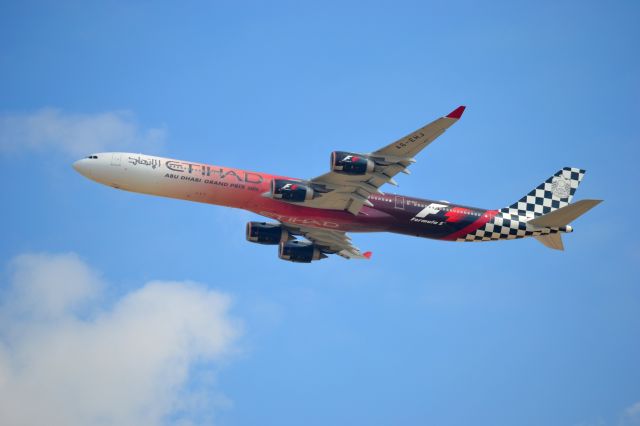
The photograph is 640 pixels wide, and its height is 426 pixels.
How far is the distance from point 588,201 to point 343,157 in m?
Result: 17.6

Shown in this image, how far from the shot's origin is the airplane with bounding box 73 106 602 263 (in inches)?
2413

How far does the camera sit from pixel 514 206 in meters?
71.0

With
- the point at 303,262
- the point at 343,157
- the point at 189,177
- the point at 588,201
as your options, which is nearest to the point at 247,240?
the point at 303,262

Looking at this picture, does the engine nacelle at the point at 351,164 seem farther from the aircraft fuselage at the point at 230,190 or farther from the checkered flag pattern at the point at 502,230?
the checkered flag pattern at the point at 502,230

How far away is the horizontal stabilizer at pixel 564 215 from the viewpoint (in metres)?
63.8

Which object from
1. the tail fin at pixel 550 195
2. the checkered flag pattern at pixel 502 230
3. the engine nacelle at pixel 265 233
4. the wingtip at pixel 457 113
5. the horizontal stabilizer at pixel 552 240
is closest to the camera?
the wingtip at pixel 457 113

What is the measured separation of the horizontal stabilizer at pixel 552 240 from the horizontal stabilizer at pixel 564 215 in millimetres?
946

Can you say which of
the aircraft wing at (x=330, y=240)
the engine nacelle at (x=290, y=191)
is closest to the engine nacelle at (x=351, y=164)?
the engine nacelle at (x=290, y=191)

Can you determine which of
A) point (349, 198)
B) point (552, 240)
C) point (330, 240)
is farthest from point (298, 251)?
point (552, 240)

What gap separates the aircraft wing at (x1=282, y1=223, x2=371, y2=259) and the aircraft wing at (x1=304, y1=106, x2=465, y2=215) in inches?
222

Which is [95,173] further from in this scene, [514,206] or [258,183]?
[514,206]

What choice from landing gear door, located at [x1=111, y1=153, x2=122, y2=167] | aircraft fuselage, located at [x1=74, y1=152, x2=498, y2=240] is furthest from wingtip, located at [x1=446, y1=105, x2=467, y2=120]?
landing gear door, located at [x1=111, y1=153, x2=122, y2=167]

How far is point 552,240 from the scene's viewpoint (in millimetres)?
69125

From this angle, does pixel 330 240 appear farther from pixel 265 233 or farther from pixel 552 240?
pixel 552 240
